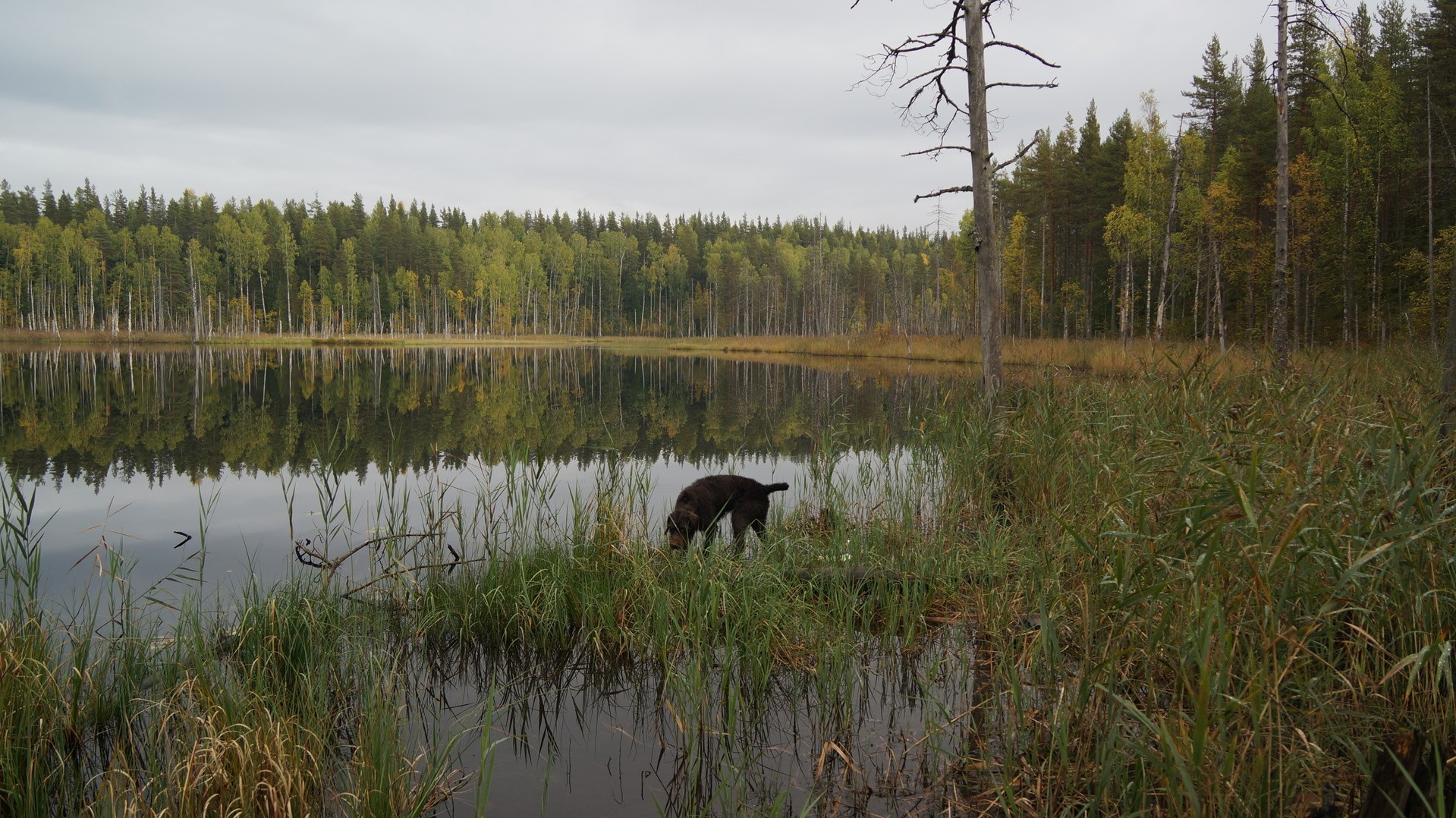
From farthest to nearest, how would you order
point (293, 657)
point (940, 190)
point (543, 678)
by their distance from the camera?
point (940, 190)
point (543, 678)
point (293, 657)

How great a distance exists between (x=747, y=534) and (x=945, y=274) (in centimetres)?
6468

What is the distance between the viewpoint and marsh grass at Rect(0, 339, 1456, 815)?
2596 millimetres

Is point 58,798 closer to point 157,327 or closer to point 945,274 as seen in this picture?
point 945,274

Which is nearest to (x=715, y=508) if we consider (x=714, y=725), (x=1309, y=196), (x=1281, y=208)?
(x=714, y=725)

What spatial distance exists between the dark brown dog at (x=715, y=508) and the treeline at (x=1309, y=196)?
56.4 feet

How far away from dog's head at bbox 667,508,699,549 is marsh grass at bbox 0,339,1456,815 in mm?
242

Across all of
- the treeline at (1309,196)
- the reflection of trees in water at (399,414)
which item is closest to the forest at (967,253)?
the treeline at (1309,196)

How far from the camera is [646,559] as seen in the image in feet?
16.0

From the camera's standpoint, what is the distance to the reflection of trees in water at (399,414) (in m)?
11.5

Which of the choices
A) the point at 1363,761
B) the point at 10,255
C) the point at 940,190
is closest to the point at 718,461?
the point at 940,190

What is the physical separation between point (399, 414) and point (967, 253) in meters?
41.2

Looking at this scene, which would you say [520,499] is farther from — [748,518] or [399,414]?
[399,414]

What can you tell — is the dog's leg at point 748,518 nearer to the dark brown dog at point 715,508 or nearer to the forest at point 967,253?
the dark brown dog at point 715,508

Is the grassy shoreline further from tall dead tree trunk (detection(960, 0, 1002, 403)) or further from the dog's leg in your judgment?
the dog's leg
